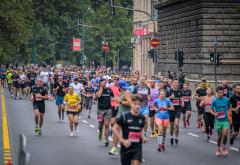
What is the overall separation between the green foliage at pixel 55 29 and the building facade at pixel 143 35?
4475 mm

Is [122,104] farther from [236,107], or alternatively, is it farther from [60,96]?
[60,96]

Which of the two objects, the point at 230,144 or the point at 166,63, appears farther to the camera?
the point at 166,63

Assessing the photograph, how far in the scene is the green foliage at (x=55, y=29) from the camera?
86188mm

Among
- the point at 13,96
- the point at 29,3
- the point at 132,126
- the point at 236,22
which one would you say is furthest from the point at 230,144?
the point at 29,3

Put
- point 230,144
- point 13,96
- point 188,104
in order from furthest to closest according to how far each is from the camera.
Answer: point 13,96 → point 188,104 → point 230,144

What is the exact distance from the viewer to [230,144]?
2392 centimetres

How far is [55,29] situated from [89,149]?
8909cm

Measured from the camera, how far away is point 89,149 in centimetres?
2220

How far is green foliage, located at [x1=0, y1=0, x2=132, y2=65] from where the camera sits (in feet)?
283

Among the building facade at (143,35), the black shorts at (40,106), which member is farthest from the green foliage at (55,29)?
the black shorts at (40,106)

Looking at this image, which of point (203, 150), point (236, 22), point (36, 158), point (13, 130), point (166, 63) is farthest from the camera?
point (166, 63)

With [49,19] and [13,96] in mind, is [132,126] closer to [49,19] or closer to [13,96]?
[13,96]

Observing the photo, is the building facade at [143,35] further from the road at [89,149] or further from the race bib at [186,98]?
the road at [89,149]

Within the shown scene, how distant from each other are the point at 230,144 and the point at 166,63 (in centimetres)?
4063
